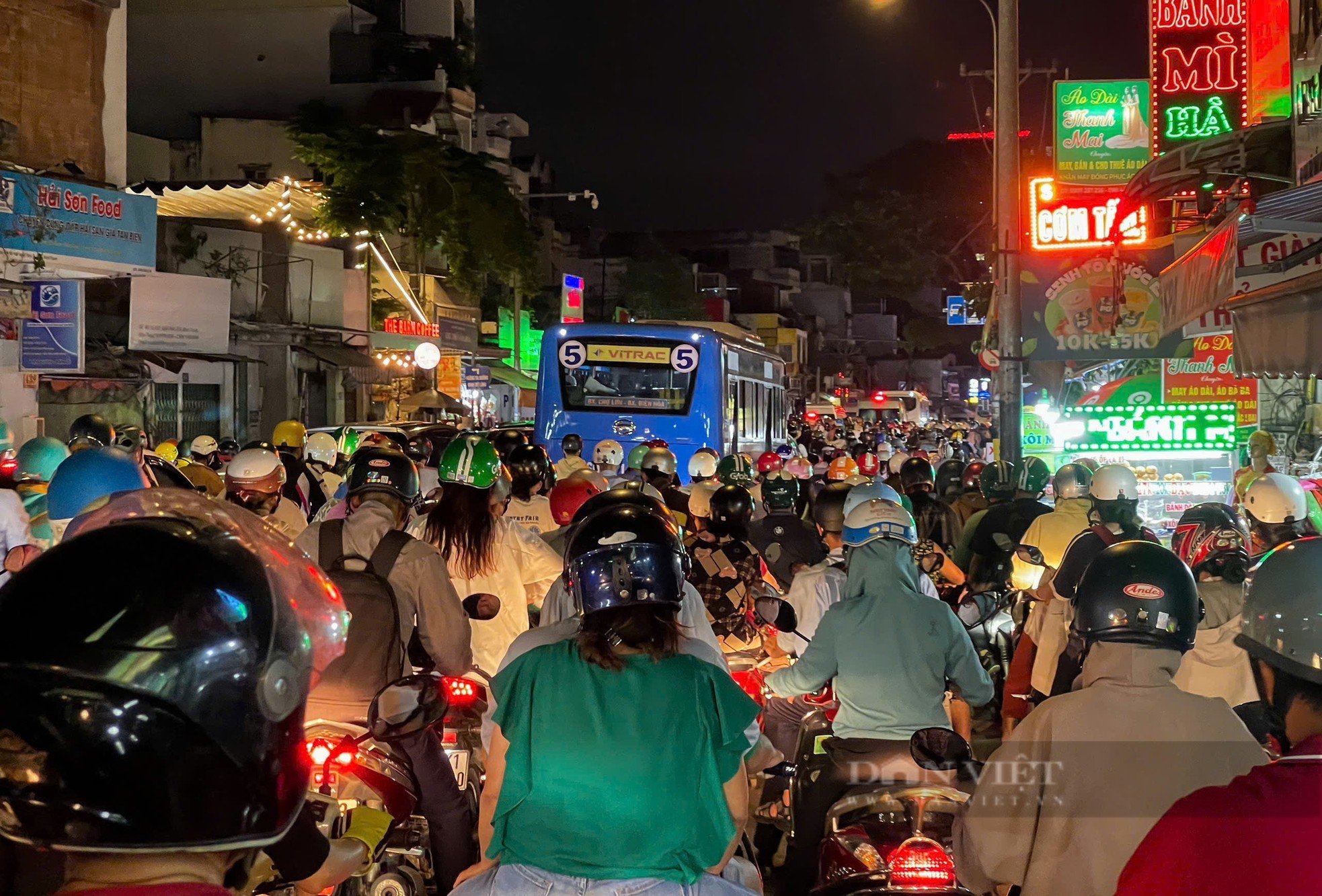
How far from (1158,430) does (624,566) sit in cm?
1069

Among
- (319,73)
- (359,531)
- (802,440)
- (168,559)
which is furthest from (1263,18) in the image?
(319,73)

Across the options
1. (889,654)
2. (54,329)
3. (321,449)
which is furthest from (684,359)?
(889,654)

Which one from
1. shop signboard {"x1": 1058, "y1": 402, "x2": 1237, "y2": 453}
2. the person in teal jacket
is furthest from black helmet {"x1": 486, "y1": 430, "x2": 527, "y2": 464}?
the person in teal jacket

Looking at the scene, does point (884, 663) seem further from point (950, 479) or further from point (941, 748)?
point (950, 479)

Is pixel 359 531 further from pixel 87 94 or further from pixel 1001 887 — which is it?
pixel 87 94

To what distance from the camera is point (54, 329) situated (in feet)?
56.8

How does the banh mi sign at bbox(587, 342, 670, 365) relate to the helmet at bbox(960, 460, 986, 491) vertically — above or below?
above

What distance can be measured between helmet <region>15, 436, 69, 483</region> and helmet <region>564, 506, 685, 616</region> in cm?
608

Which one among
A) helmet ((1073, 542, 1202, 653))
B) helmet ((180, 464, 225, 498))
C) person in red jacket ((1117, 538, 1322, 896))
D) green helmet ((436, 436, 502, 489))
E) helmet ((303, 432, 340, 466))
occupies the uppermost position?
helmet ((303, 432, 340, 466))

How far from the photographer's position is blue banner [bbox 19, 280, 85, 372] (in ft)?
56.6

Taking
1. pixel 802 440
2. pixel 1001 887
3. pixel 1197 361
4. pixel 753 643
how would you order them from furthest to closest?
pixel 802 440 < pixel 1197 361 < pixel 753 643 < pixel 1001 887

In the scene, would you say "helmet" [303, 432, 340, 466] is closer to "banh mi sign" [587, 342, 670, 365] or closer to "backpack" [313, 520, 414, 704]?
"banh mi sign" [587, 342, 670, 365]

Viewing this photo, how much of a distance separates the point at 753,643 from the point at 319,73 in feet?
122

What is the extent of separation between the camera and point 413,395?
34469 millimetres
